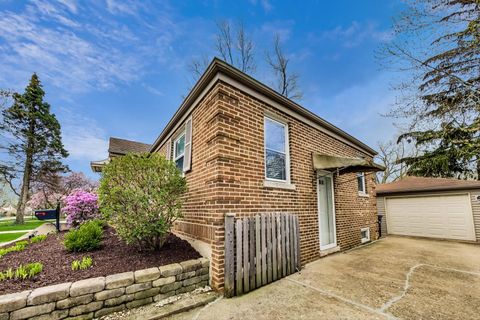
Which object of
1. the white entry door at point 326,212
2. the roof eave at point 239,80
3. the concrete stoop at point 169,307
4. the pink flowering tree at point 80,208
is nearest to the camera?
the concrete stoop at point 169,307

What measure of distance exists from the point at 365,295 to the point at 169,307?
308 centimetres

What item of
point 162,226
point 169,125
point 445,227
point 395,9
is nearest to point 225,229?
point 162,226

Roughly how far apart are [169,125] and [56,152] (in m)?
23.9

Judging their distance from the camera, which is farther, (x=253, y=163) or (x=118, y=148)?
(x=118, y=148)

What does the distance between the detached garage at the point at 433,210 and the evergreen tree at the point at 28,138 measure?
1210 inches

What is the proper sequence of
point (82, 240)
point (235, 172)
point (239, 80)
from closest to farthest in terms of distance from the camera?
point (235, 172), point (239, 80), point (82, 240)

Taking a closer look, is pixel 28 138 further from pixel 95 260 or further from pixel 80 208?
pixel 95 260

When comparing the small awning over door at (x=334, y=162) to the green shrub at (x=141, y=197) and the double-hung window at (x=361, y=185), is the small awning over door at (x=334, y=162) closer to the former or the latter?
the double-hung window at (x=361, y=185)

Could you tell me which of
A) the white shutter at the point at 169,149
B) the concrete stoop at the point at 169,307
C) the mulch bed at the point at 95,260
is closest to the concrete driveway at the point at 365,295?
the concrete stoop at the point at 169,307

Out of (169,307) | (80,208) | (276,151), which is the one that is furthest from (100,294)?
(80,208)

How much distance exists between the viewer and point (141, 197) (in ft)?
13.9

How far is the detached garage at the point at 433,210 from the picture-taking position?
381 inches

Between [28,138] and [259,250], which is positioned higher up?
[28,138]

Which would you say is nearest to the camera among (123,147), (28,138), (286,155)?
(286,155)
